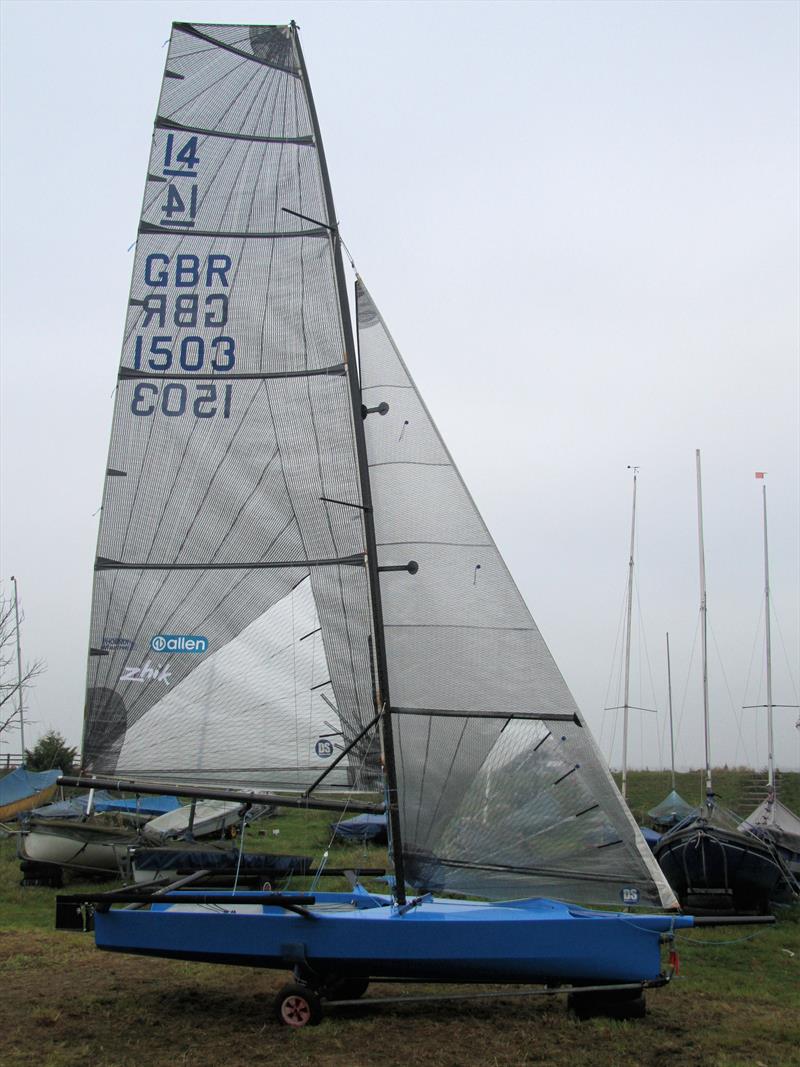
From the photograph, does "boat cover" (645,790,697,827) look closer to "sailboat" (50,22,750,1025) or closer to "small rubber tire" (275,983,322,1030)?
"sailboat" (50,22,750,1025)

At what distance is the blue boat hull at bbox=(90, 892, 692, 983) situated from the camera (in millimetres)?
8836

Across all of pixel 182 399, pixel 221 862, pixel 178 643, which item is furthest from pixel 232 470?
pixel 221 862

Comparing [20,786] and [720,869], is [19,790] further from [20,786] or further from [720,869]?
[720,869]

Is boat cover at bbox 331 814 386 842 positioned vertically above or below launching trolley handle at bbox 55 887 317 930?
below

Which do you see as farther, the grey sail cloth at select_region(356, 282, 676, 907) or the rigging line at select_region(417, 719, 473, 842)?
the rigging line at select_region(417, 719, 473, 842)

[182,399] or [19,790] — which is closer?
[182,399]

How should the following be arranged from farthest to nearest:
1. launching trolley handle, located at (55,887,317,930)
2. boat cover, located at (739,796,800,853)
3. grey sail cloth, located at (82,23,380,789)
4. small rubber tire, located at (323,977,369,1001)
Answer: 1. boat cover, located at (739,796,800,853)
2. grey sail cloth, located at (82,23,380,789)
3. small rubber tire, located at (323,977,369,1001)
4. launching trolley handle, located at (55,887,317,930)

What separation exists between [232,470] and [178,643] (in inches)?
75.7

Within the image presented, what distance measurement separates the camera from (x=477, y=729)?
1027cm

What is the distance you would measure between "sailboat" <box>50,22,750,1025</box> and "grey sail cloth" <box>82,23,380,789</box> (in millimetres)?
25

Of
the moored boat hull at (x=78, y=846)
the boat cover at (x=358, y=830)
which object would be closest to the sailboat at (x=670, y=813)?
the boat cover at (x=358, y=830)

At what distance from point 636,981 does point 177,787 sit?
14.9 ft

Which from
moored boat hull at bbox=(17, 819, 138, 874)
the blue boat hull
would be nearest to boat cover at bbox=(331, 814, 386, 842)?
moored boat hull at bbox=(17, 819, 138, 874)

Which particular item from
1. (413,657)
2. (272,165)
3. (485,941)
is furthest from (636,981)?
(272,165)
